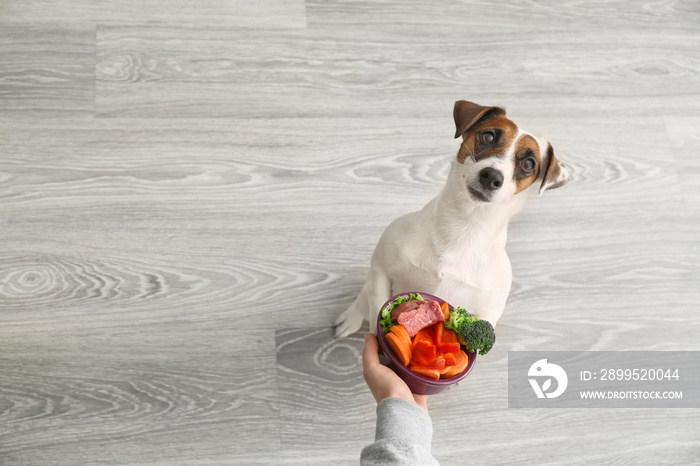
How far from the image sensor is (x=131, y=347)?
1.59 m

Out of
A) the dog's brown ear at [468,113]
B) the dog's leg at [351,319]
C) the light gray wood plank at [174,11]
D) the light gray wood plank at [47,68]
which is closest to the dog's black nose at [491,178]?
the dog's brown ear at [468,113]

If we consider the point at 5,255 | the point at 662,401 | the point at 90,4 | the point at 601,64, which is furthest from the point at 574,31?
the point at 5,255

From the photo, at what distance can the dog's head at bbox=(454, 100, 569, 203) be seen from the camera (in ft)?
3.84

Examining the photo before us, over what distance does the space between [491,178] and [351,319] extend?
612mm

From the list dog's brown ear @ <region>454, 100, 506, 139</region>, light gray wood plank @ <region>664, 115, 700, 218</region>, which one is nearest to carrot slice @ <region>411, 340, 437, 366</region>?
dog's brown ear @ <region>454, 100, 506, 139</region>

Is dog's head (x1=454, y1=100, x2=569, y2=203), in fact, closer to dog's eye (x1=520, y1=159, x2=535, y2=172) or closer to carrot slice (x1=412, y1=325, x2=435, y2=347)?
dog's eye (x1=520, y1=159, x2=535, y2=172)

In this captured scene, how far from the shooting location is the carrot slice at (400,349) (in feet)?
3.62

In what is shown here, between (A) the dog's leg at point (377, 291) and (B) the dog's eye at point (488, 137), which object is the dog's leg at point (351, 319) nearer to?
(A) the dog's leg at point (377, 291)

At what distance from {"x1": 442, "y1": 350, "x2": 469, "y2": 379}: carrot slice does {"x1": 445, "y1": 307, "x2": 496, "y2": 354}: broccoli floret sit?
2 centimetres

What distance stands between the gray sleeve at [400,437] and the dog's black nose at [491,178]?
1.41 feet

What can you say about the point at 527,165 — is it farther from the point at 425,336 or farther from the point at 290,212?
the point at 290,212

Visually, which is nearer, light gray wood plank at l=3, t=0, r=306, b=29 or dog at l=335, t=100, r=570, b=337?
dog at l=335, t=100, r=570, b=337

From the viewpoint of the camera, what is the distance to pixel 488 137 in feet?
3.96

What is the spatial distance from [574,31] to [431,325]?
1.46 m
